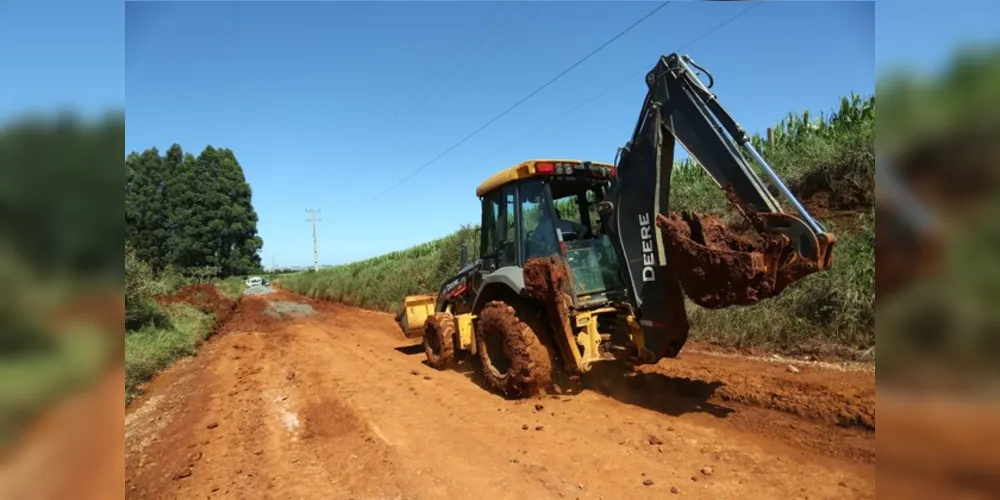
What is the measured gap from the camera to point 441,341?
8.12 m

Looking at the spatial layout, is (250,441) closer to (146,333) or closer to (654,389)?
(654,389)

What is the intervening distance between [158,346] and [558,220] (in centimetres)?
898

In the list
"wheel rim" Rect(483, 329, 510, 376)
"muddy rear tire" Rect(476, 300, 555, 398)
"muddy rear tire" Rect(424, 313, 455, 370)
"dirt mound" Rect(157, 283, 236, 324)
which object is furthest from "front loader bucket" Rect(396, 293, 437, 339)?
"dirt mound" Rect(157, 283, 236, 324)

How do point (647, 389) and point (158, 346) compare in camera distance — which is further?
point (158, 346)

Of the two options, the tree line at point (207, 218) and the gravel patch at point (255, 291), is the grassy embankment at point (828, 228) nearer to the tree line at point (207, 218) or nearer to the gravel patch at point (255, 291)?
the tree line at point (207, 218)

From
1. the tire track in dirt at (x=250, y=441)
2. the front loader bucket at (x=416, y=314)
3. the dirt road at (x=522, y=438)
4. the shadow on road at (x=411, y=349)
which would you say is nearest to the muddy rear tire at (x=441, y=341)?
the dirt road at (x=522, y=438)

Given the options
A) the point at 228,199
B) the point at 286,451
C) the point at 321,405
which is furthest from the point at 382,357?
the point at 228,199

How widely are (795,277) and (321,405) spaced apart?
5411mm

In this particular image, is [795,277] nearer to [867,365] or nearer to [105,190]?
[867,365]

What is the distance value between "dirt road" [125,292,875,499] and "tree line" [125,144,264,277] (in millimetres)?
28183

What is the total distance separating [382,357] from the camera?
397 inches

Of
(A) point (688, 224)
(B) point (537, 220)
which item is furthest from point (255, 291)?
(A) point (688, 224)

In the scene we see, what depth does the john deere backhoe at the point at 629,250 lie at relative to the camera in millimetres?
4270

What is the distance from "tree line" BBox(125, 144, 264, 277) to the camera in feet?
112
